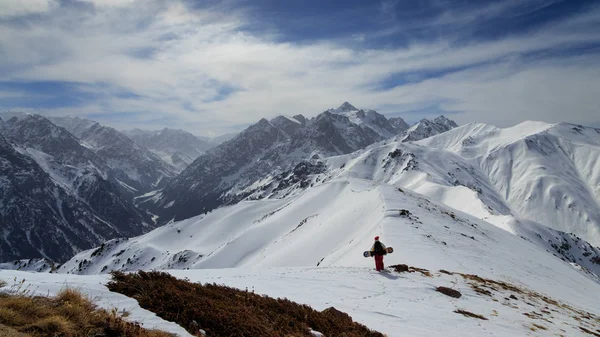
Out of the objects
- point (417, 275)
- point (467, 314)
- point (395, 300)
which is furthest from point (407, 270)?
point (467, 314)

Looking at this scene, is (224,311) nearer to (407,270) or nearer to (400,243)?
(407,270)

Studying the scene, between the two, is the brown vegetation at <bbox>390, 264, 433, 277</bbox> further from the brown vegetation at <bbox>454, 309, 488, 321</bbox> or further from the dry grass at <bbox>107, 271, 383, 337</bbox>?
the dry grass at <bbox>107, 271, 383, 337</bbox>

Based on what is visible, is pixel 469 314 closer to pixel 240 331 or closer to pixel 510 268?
pixel 240 331

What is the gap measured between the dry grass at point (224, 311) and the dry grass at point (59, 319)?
1.27m

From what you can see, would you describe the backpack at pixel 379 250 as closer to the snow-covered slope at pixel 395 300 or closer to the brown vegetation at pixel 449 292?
the snow-covered slope at pixel 395 300

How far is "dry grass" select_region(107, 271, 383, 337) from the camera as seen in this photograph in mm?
8586

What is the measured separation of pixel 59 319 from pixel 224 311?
361 cm

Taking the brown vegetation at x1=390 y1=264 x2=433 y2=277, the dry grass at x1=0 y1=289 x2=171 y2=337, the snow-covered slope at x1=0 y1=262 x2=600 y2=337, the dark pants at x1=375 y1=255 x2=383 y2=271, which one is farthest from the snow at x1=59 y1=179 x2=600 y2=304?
the dry grass at x1=0 y1=289 x2=171 y2=337

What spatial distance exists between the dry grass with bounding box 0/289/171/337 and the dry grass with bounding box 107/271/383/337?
1.27m

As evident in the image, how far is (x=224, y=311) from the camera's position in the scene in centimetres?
912

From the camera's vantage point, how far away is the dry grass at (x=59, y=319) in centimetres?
657

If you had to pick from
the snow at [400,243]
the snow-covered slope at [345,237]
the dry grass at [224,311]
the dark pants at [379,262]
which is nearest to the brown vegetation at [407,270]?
the dark pants at [379,262]

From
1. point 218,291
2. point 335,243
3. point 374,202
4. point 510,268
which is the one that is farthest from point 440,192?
point 218,291

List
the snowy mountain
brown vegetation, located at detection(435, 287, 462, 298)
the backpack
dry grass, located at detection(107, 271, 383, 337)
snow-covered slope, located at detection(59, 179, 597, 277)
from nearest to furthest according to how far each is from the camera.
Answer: dry grass, located at detection(107, 271, 383, 337), the snowy mountain, brown vegetation, located at detection(435, 287, 462, 298), the backpack, snow-covered slope, located at detection(59, 179, 597, 277)
